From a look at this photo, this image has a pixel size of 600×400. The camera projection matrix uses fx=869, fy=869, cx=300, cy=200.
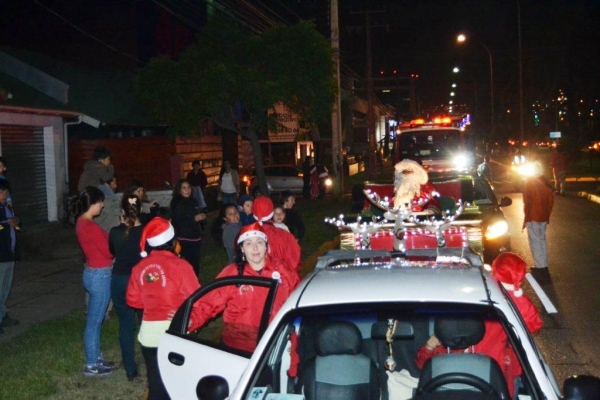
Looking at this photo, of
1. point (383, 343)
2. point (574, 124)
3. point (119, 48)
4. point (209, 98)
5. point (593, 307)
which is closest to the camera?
point (383, 343)

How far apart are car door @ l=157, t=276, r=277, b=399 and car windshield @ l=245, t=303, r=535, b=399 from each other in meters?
0.26

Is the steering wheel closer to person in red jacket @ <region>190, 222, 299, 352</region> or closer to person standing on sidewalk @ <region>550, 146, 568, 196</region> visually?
person in red jacket @ <region>190, 222, 299, 352</region>

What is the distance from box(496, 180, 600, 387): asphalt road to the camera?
334 inches

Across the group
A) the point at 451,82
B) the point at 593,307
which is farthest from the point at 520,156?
the point at 451,82

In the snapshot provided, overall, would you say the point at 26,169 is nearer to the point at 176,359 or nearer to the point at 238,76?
the point at 238,76

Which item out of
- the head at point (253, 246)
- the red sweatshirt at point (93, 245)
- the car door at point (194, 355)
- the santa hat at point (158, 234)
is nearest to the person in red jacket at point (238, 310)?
the head at point (253, 246)

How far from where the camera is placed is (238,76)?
19.5 metres

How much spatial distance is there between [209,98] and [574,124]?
40726 mm

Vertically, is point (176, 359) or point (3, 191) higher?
point (3, 191)

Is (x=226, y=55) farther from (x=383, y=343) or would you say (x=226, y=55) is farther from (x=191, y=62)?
(x=383, y=343)

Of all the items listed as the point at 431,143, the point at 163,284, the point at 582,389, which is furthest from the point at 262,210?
the point at 431,143

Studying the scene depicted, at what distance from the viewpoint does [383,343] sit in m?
5.12

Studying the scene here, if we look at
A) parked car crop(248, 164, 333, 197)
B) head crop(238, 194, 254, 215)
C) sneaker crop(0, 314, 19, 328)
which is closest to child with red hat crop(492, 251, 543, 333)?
head crop(238, 194, 254, 215)

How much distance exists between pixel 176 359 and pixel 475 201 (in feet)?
27.6
